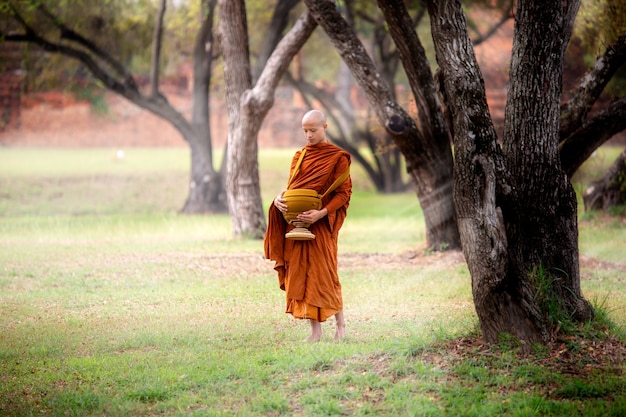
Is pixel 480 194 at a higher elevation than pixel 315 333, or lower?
higher

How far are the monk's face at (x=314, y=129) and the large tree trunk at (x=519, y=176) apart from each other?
1.06 meters

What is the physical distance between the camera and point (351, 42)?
10523 millimetres

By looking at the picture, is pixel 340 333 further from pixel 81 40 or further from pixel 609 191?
pixel 81 40

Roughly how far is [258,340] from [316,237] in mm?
1127

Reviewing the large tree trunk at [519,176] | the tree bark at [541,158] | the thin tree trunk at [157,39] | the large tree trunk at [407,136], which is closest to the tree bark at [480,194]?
the large tree trunk at [519,176]

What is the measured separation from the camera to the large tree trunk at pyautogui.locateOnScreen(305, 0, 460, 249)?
10398 mm

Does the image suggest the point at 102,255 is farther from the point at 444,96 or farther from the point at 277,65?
the point at 444,96

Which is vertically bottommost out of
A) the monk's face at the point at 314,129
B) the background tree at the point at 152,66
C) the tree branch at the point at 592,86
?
the monk's face at the point at 314,129

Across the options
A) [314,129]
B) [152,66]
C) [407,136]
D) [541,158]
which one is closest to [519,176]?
[541,158]

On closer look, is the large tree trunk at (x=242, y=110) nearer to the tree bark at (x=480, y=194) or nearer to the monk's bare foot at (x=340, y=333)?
the tree bark at (x=480, y=194)

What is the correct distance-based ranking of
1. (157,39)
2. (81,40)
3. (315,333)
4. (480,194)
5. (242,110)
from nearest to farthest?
1. (480,194)
2. (315,333)
3. (242,110)
4. (81,40)
5. (157,39)

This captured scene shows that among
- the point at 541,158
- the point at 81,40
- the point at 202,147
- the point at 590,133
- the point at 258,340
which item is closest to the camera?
the point at 541,158

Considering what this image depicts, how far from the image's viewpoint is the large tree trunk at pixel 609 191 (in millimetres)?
15055

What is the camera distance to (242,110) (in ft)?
43.7
